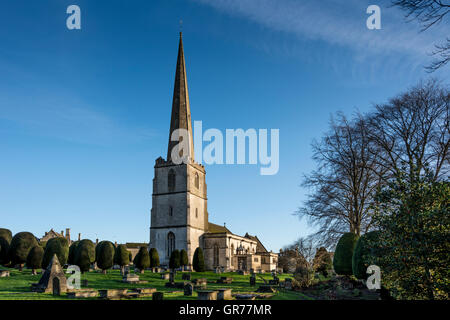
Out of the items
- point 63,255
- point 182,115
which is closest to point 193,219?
point 182,115

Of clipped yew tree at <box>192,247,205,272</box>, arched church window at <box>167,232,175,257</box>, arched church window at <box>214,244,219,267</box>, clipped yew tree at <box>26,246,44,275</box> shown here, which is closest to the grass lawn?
clipped yew tree at <box>26,246,44,275</box>

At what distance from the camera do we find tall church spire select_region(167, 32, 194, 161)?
5746 cm

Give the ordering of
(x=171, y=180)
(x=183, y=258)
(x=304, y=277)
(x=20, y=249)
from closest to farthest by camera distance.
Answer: (x=304, y=277) → (x=20, y=249) → (x=183, y=258) → (x=171, y=180)

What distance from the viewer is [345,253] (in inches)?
941

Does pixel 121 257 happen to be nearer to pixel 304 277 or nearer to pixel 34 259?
pixel 34 259

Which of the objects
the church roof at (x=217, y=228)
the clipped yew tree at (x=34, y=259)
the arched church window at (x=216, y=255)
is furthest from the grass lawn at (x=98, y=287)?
the church roof at (x=217, y=228)

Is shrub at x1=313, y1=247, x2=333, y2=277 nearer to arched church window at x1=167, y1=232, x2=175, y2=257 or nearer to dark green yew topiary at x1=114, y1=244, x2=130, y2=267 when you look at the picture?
dark green yew topiary at x1=114, y1=244, x2=130, y2=267

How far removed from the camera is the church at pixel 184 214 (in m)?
52.7

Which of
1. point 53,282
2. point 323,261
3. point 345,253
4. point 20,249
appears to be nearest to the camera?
point 53,282

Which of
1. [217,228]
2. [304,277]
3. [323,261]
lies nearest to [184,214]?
[217,228]

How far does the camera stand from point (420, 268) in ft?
34.0

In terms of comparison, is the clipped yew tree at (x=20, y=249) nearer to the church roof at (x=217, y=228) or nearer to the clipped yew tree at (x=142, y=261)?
the clipped yew tree at (x=142, y=261)

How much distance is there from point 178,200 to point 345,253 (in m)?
33.5
